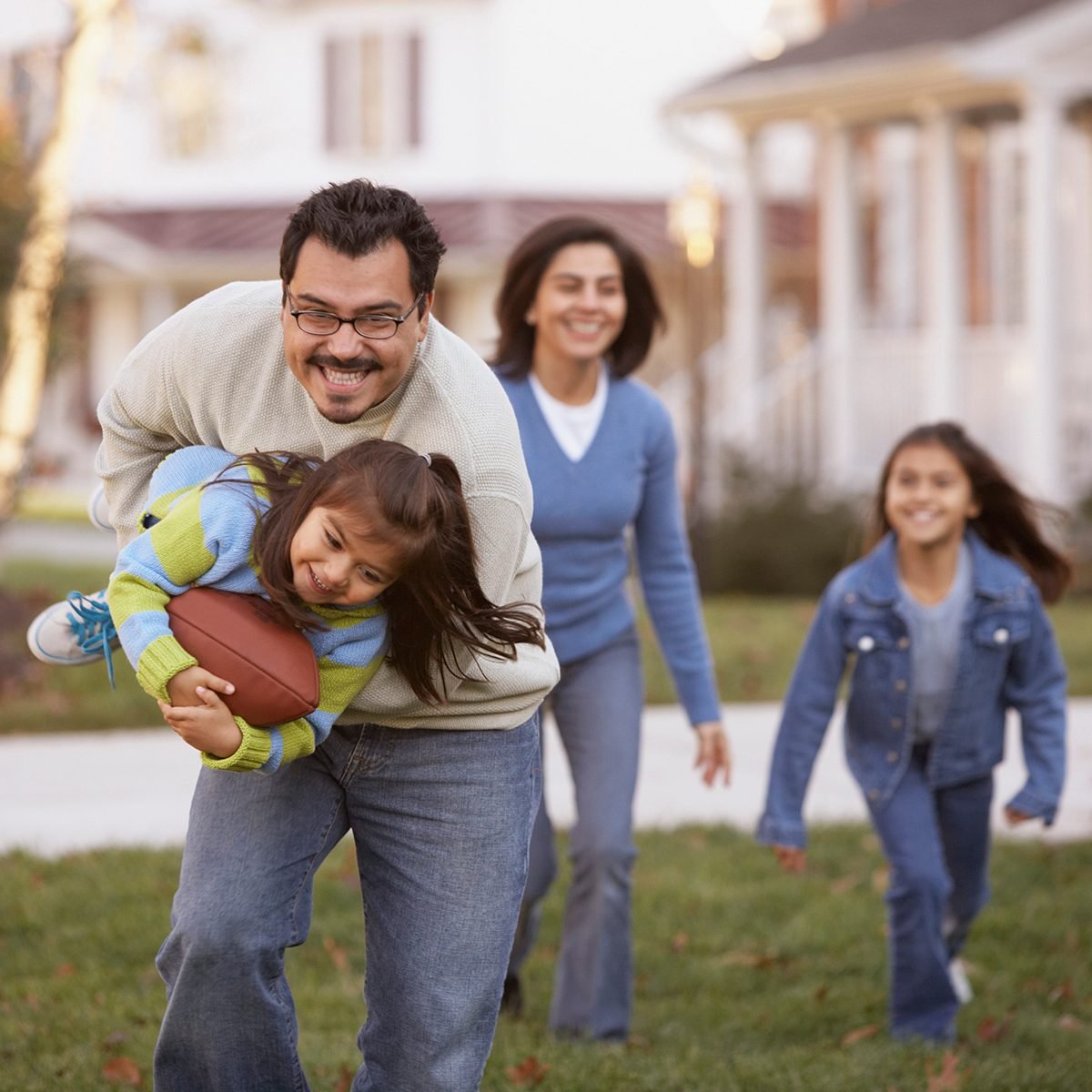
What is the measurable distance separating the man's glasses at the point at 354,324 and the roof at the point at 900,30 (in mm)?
12066

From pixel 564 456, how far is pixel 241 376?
1723 mm

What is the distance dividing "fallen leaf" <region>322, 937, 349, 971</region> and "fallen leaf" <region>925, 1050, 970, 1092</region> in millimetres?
1818

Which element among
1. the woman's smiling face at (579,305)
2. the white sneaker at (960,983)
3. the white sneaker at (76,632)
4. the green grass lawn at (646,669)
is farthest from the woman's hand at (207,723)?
the green grass lawn at (646,669)

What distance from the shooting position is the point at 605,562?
511 cm

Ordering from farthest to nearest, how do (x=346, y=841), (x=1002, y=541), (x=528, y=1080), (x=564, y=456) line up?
1. (x=346, y=841)
2. (x=1002, y=541)
3. (x=564, y=456)
4. (x=528, y=1080)

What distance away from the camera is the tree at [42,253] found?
11.8 metres

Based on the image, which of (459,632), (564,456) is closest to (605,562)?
(564,456)

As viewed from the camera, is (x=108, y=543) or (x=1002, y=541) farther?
(x=108, y=543)

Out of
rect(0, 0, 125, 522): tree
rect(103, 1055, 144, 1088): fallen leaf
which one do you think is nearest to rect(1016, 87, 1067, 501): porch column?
rect(0, 0, 125, 522): tree

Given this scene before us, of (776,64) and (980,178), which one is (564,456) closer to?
(776,64)

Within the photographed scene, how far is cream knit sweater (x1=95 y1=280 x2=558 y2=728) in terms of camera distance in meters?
3.31

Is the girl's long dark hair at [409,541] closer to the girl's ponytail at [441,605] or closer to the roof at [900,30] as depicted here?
the girl's ponytail at [441,605]

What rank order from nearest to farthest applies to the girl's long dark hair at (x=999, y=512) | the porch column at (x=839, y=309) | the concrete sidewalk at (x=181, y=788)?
the girl's long dark hair at (x=999, y=512) < the concrete sidewalk at (x=181, y=788) < the porch column at (x=839, y=309)

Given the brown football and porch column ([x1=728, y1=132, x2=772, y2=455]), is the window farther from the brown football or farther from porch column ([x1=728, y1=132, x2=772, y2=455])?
the brown football
